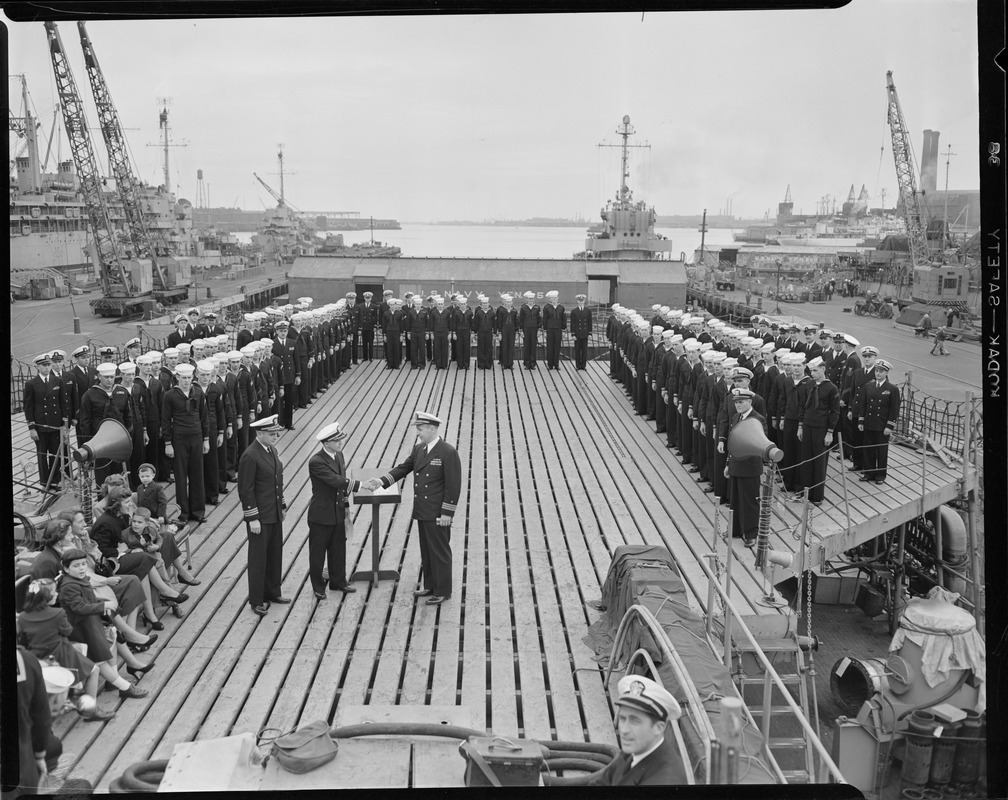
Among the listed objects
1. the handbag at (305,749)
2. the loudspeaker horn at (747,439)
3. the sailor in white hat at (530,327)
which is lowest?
the handbag at (305,749)

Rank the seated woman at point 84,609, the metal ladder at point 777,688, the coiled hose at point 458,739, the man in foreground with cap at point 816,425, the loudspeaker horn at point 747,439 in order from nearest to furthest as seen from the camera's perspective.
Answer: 1. the coiled hose at point 458,739
2. the seated woman at point 84,609
3. the metal ladder at point 777,688
4. the loudspeaker horn at point 747,439
5. the man in foreground with cap at point 816,425

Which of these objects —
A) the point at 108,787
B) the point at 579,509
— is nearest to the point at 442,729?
the point at 108,787

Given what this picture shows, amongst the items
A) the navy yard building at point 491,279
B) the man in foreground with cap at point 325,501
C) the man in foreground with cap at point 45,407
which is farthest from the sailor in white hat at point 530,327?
the man in foreground with cap at point 325,501

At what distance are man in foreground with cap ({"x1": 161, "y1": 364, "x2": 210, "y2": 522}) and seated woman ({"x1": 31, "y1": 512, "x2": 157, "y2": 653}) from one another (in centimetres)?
276

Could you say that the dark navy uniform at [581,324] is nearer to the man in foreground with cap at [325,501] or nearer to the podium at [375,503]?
the podium at [375,503]

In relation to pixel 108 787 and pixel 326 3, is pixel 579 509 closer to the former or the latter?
pixel 108 787

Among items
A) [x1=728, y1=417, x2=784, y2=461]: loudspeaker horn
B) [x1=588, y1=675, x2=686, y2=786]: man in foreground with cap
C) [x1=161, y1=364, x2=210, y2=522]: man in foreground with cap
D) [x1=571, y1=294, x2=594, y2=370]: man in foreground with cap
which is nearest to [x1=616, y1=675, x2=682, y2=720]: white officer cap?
[x1=588, y1=675, x2=686, y2=786]: man in foreground with cap

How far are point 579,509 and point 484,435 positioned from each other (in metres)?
3.97

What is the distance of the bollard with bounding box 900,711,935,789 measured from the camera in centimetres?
639

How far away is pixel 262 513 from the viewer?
771 cm

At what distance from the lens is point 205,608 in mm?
7887

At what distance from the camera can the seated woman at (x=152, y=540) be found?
7.53 metres

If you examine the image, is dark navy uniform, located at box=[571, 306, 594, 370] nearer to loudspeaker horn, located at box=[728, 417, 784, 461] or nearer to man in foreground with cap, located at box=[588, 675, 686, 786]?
loudspeaker horn, located at box=[728, 417, 784, 461]

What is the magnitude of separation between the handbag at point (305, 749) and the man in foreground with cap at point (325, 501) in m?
2.98
